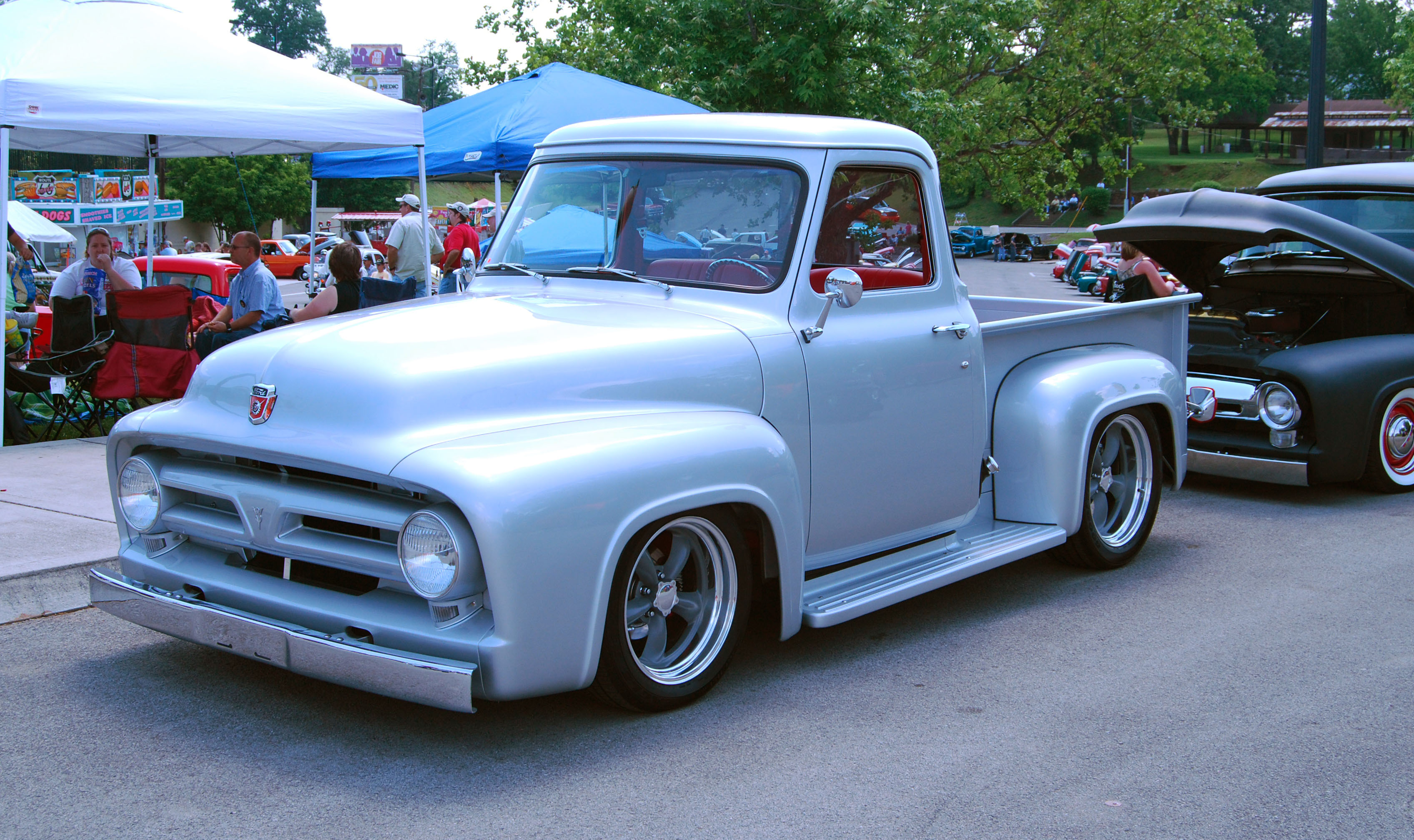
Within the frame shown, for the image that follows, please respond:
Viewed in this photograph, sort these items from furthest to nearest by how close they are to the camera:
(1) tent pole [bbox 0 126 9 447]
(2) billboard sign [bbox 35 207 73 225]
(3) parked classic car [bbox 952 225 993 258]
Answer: (3) parked classic car [bbox 952 225 993 258] < (2) billboard sign [bbox 35 207 73 225] < (1) tent pole [bbox 0 126 9 447]

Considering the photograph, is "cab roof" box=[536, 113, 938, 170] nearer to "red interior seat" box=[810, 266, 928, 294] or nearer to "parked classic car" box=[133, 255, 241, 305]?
"red interior seat" box=[810, 266, 928, 294]

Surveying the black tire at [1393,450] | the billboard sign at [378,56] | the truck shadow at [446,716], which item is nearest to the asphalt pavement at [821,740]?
the truck shadow at [446,716]

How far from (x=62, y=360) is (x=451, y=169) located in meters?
4.44

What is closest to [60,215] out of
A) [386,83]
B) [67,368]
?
[386,83]

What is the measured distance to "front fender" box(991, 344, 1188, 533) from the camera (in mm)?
5324

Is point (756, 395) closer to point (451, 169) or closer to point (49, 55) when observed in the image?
point (49, 55)

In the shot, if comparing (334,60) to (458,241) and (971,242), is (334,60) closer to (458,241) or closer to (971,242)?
(971,242)

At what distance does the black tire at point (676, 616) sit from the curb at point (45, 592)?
2480mm

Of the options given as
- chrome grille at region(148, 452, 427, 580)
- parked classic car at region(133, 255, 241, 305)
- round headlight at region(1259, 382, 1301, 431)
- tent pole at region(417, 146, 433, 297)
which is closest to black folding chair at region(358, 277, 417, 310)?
tent pole at region(417, 146, 433, 297)

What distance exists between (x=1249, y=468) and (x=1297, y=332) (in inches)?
59.8

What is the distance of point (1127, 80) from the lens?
89.2 ft

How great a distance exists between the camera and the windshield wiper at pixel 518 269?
4.87 m

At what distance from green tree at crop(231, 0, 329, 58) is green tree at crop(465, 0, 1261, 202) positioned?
338 ft

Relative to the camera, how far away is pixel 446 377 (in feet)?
12.1
